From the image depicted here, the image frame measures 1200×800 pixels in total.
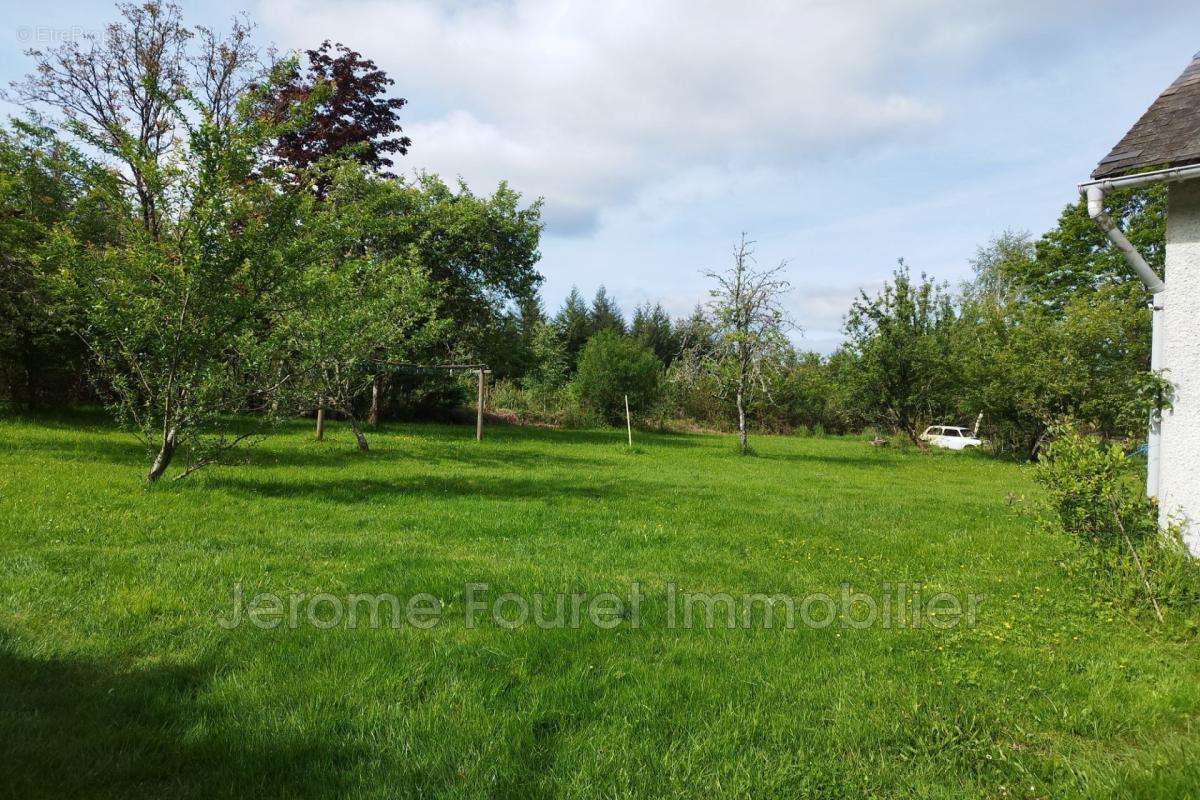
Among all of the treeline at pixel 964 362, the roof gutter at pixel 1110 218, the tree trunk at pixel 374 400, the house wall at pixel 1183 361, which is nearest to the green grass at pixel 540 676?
the house wall at pixel 1183 361

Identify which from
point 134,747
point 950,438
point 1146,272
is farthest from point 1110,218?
point 950,438

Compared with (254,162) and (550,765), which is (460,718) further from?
(254,162)

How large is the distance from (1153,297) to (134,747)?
24.8ft

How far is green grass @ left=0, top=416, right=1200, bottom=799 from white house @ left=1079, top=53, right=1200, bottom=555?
3.78ft

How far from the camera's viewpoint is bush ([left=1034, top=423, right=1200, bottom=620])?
455 cm

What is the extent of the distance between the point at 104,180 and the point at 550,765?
30.5 ft

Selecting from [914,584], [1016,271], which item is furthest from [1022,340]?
[914,584]

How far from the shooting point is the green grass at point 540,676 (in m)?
2.51

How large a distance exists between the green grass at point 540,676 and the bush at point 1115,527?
322 mm

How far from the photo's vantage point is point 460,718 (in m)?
2.87

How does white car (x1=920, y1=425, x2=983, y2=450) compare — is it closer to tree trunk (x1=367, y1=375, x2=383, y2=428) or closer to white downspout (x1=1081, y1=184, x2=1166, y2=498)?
white downspout (x1=1081, y1=184, x2=1166, y2=498)

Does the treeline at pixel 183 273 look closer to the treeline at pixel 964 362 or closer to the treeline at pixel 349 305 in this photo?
the treeline at pixel 349 305

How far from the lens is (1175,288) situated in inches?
198

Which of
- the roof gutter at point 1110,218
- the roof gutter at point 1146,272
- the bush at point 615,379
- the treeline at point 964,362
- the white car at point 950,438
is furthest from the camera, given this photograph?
the bush at point 615,379
